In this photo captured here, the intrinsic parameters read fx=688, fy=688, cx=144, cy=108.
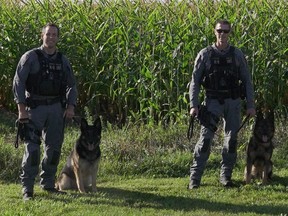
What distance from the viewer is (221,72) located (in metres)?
8.21

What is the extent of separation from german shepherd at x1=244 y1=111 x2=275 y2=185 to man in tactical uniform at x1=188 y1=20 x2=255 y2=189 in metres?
0.31

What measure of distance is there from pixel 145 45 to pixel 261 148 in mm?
3617

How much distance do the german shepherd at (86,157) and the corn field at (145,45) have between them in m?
2.77

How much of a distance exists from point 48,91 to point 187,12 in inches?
198

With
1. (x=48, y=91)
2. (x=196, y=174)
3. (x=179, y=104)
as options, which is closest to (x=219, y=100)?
(x=196, y=174)

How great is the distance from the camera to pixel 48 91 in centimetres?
781

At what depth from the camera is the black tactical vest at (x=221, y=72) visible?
26.8 ft

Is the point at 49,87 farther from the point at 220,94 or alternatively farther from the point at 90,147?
the point at 220,94

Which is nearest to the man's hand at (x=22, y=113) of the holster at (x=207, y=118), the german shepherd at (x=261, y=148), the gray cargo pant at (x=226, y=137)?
the holster at (x=207, y=118)

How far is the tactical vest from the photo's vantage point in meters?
7.71

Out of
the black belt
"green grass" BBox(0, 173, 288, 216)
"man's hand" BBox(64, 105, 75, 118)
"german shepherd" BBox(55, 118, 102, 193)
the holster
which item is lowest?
"green grass" BBox(0, 173, 288, 216)

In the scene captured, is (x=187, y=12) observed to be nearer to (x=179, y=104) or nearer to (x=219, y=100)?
(x=179, y=104)

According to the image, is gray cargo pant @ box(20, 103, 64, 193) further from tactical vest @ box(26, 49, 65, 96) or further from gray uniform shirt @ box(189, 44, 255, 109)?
gray uniform shirt @ box(189, 44, 255, 109)

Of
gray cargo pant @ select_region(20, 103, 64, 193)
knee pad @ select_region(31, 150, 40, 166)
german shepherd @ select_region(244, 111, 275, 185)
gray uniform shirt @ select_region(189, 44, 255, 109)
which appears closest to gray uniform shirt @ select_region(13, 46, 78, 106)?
gray cargo pant @ select_region(20, 103, 64, 193)
